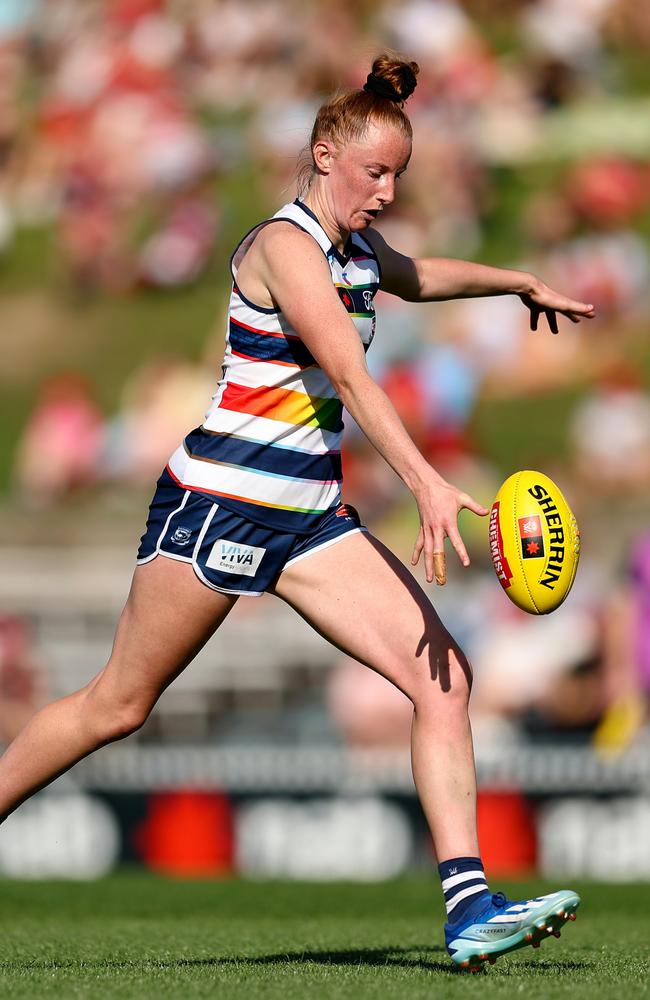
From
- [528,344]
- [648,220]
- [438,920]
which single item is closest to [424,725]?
[438,920]

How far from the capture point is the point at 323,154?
4023 mm

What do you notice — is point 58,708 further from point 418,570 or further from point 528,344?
point 528,344

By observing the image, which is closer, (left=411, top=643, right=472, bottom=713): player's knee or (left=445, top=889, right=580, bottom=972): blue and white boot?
(left=445, top=889, right=580, bottom=972): blue and white boot

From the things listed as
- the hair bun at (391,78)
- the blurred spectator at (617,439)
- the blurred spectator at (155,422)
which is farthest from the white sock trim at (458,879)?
the blurred spectator at (155,422)

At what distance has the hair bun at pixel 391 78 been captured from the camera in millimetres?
4000

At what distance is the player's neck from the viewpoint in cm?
404

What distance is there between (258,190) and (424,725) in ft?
48.6

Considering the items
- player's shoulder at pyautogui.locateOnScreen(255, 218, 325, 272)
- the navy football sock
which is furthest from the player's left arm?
the navy football sock

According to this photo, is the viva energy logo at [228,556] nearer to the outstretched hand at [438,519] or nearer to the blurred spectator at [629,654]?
the outstretched hand at [438,519]

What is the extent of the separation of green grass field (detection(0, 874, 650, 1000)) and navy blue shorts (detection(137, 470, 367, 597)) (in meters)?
0.92

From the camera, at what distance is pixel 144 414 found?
1381cm

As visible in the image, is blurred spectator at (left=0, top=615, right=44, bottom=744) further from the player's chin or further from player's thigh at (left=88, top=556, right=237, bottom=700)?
the player's chin

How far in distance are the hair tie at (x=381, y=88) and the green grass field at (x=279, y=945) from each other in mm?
2037

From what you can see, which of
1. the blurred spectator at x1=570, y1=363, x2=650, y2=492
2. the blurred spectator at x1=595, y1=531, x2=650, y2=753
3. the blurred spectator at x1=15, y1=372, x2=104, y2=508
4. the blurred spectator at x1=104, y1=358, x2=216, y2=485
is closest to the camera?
the blurred spectator at x1=595, y1=531, x2=650, y2=753
